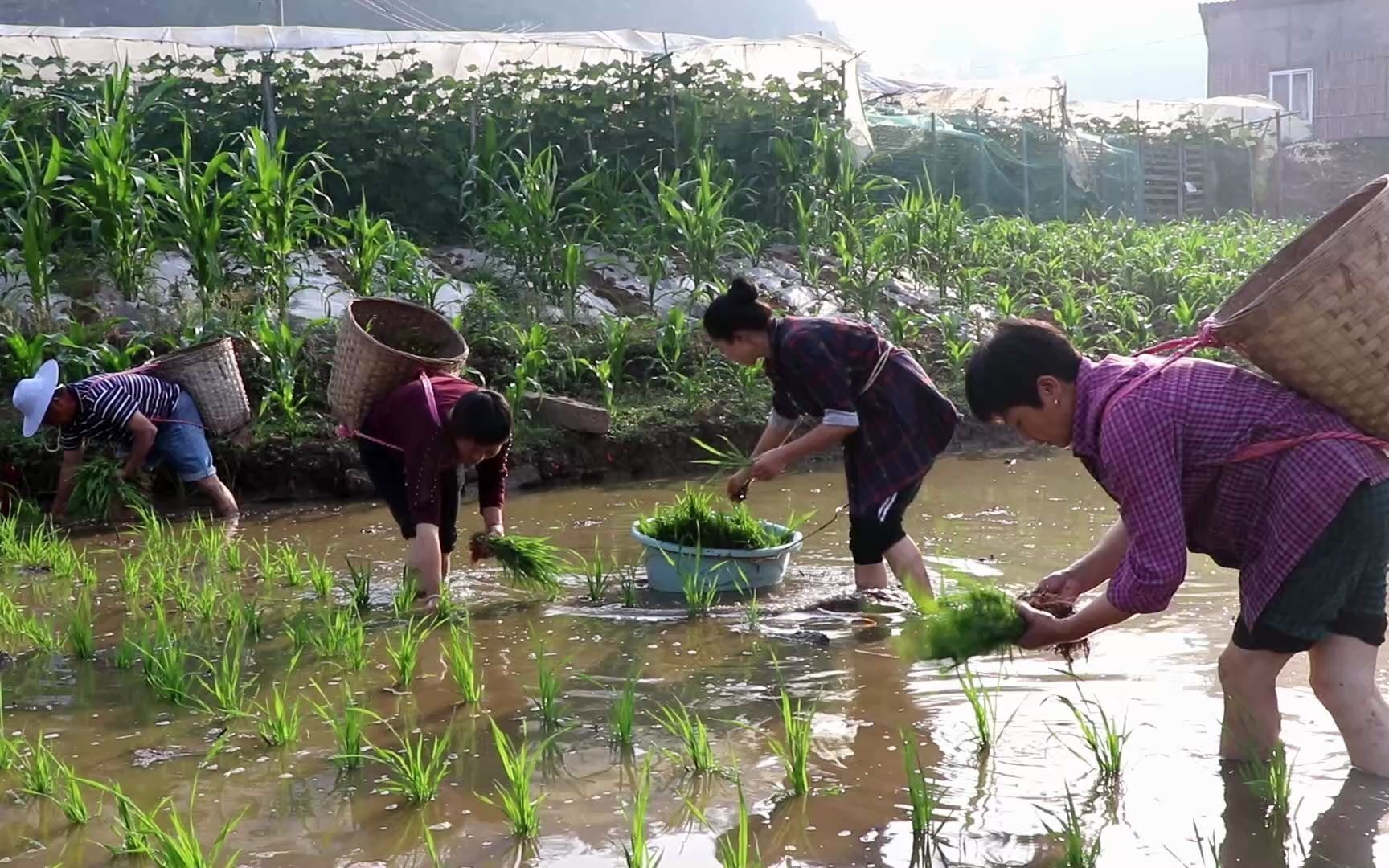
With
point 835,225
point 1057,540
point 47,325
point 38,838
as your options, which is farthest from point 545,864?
point 835,225

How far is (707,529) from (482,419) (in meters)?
1.04

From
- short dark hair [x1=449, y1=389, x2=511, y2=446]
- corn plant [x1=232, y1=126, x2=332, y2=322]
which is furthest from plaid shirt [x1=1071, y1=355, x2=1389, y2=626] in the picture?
corn plant [x1=232, y1=126, x2=332, y2=322]

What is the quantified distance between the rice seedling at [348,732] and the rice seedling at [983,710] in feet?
4.74

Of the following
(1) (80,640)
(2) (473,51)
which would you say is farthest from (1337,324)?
(2) (473,51)

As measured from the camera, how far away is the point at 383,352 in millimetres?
4934

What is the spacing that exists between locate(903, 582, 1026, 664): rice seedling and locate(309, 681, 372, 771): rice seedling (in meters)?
1.36

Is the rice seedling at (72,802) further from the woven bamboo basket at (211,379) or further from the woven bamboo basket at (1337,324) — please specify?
the woven bamboo basket at (211,379)

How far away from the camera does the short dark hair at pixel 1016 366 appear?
282 centimetres

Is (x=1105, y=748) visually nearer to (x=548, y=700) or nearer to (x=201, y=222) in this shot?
(x=548, y=700)

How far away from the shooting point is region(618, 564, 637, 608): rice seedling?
496 cm

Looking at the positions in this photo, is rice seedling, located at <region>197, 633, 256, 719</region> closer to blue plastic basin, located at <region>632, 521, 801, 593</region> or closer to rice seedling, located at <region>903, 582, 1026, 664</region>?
blue plastic basin, located at <region>632, 521, 801, 593</region>

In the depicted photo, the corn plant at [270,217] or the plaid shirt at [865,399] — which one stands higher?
the corn plant at [270,217]

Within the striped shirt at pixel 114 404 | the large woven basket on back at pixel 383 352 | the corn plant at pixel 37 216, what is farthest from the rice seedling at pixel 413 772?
the corn plant at pixel 37 216

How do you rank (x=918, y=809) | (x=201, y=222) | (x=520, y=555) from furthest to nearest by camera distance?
(x=201, y=222)
(x=520, y=555)
(x=918, y=809)
